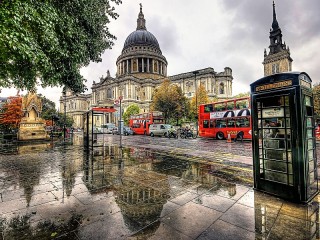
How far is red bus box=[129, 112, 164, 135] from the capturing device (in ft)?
102

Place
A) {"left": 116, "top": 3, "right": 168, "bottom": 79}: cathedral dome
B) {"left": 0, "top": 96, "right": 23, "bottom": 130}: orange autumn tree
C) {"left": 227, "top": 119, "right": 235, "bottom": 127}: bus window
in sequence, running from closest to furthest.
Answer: {"left": 227, "top": 119, "right": 235, "bottom": 127}: bus window, {"left": 0, "top": 96, "right": 23, "bottom": 130}: orange autumn tree, {"left": 116, "top": 3, "right": 168, "bottom": 79}: cathedral dome

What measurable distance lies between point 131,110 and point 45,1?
52.8 metres

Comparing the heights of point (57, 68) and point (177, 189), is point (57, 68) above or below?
above

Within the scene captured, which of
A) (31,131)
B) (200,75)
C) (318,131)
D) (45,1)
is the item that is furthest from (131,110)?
(45,1)

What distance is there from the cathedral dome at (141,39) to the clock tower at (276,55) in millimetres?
45602

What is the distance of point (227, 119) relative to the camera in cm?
1966

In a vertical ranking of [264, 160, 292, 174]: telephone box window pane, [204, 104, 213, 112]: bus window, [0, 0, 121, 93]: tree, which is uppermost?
[0, 0, 121, 93]: tree

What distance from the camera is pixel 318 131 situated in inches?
767

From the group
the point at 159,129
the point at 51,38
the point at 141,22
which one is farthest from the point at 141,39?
the point at 51,38

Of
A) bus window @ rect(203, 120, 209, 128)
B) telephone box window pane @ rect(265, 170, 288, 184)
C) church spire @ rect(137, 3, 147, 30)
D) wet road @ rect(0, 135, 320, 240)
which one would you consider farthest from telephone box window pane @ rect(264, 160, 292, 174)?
church spire @ rect(137, 3, 147, 30)

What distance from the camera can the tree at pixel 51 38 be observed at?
4535 millimetres

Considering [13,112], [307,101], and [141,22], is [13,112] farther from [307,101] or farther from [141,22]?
[141,22]

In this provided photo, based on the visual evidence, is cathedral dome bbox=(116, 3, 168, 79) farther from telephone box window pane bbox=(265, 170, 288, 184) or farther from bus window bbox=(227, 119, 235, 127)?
telephone box window pane bbox=(265, 170, 288, 184)

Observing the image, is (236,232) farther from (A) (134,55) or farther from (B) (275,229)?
(A) (134,55)
